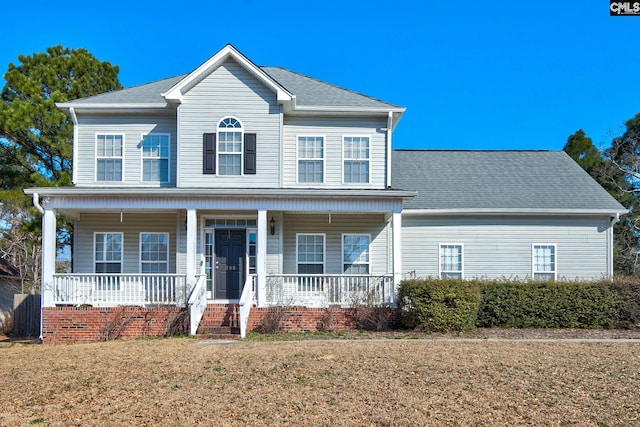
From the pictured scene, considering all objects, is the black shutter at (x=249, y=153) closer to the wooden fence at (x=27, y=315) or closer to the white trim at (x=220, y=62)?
the white trim at (x=220, y=62)

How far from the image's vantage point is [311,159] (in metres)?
18.6

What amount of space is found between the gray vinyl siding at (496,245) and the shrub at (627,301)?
3392 mm

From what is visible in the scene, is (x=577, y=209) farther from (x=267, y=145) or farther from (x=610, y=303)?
(x=267, y=145)

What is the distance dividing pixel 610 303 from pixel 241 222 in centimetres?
1049

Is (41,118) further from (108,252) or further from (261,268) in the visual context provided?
(261,268)

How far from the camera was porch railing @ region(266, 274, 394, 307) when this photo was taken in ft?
53.8

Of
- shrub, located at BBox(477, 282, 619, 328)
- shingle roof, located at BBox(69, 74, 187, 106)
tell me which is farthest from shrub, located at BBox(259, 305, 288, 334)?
shingle roof, located at BBox(69, 74, 187, 106)

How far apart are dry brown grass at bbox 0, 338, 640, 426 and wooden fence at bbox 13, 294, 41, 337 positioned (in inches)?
275

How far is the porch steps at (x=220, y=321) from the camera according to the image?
15.5 m

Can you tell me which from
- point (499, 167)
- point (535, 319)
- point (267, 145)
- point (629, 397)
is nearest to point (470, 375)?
point (629, 397)

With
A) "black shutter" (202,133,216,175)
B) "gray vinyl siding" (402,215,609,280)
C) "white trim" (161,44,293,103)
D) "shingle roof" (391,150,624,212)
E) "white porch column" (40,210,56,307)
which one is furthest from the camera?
"shingle roof" (391,150,624,212)

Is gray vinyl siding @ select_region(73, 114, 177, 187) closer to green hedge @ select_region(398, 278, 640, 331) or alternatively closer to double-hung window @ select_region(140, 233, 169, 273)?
double-hung window @ select_region(140, 233, 169, 273)

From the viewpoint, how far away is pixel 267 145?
17891 millimetres

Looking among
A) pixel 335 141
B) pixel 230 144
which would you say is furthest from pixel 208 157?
pixel 335 141
